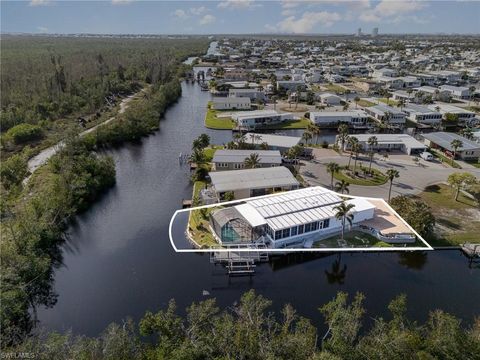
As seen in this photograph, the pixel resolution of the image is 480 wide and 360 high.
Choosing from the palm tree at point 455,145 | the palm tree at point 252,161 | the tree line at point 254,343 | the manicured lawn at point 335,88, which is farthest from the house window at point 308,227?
the manicured lawn at point 335,88

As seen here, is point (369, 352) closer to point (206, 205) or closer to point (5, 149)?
point (206, 205)

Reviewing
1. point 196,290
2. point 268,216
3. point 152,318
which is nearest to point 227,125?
point 268,216

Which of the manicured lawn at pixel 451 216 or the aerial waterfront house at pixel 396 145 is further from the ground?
the aerial waterfront house at pixel 396 145

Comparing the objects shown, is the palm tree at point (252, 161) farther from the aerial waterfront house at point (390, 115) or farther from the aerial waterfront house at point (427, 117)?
the aerial waterfront house at point (427, 117)

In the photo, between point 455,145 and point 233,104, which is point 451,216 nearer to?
point 455,145

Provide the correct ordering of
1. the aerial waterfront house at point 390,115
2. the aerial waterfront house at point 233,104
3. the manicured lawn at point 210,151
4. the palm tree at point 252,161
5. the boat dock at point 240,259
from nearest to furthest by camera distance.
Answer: the boat dock at point 240,259 < the palm tree at point 252,161 < the manicured lawn at point 210,151 < the aerial waterfront house at point 390,115 < the aerial waterfront house at point 233,104
